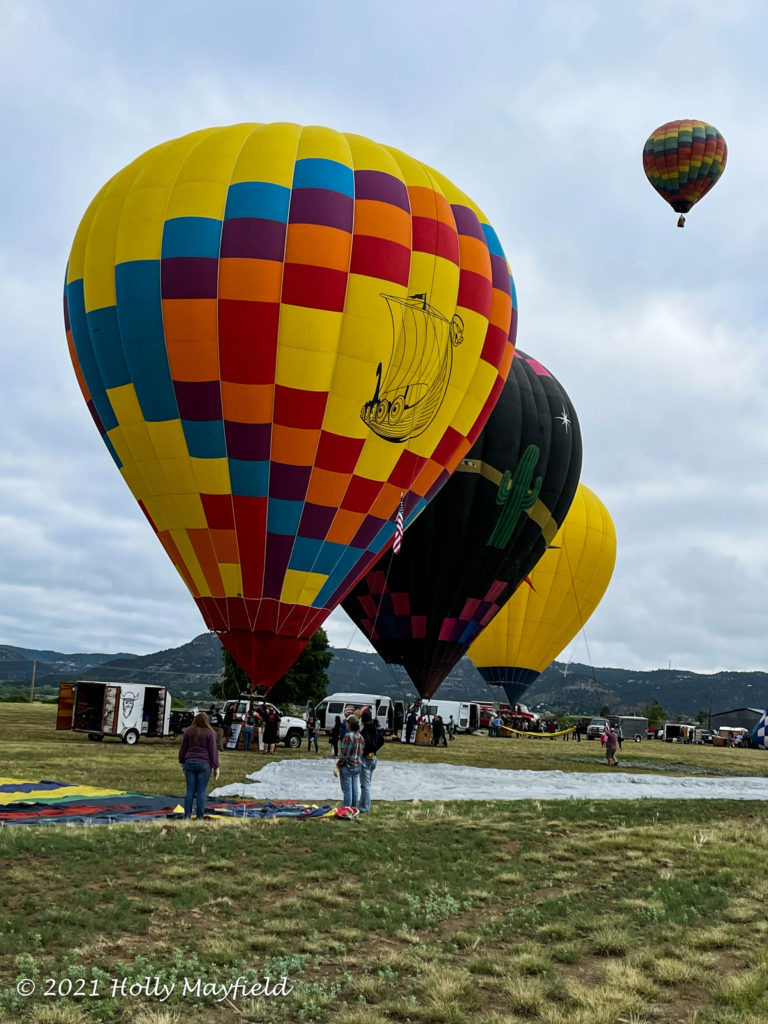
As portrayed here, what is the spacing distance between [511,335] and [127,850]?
54.4ft

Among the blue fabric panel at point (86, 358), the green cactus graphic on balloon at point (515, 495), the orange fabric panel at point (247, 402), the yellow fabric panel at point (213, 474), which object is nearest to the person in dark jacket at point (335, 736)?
the yellow fabric panel at point (213, 474)

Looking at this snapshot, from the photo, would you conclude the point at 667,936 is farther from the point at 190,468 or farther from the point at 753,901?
the point at 190,468

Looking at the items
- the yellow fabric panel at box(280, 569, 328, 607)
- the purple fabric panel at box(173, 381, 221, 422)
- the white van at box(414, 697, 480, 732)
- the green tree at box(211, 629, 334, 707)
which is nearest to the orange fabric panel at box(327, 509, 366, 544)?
the yellow fabric panel at box(280, 569, 328, 607)

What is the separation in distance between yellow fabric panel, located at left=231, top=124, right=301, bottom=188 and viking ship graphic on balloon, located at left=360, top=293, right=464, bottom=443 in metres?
3.08

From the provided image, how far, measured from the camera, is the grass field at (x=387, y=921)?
18.4 feet

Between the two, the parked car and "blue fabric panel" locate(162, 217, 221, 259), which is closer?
"blue fabric panel" locate(162, 217, 221, 259)

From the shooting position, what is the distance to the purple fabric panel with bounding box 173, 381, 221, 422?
17.8m

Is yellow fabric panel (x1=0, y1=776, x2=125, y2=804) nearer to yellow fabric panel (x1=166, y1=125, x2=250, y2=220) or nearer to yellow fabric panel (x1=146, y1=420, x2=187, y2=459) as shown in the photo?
yellow fabric panel (x1=146, y1=420, x2=187, y2=459)

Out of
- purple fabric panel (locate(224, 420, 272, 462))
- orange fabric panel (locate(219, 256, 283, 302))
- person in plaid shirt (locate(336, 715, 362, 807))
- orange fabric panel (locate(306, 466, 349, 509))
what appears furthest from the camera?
orange fabric panel (locate(306, 466, 349, 509))

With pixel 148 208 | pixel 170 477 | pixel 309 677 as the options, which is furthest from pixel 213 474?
pixel 309 677

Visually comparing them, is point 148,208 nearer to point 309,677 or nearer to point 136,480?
point 136,480

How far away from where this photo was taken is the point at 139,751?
896 inches

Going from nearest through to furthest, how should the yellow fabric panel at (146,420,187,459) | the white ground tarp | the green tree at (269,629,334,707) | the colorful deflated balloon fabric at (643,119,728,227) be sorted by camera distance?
1. the white ground tarp
2. the yellow fabric panel at (146,420,187,459)
3. the colorful deflated balloon fabric at (643,119,728,227)
4. the green tree at (269,629,334,707)

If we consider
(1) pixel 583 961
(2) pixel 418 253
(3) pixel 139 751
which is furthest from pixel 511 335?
(1) pixel 583 961
